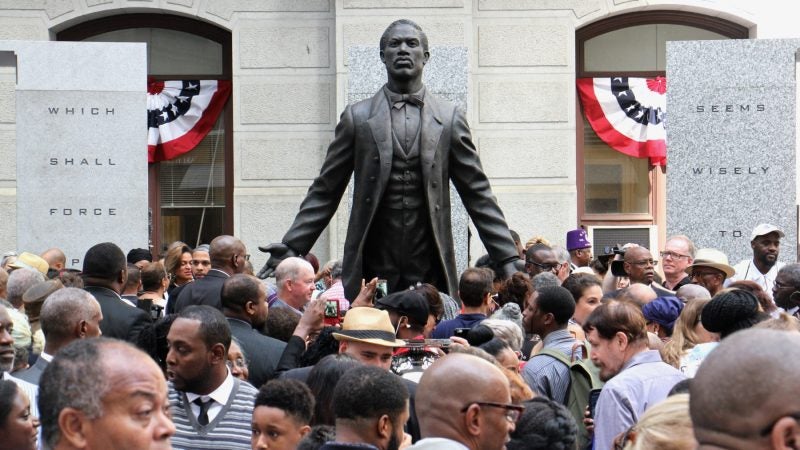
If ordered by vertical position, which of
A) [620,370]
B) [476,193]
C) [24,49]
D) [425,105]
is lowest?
[620,370]

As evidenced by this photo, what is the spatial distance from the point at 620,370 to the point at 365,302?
1863 millimetres

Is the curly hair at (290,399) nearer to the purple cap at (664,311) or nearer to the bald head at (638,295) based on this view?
the purple cap at (664,311)

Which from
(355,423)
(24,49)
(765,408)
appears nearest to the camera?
(765,408)

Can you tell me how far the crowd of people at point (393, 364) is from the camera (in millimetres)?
3250

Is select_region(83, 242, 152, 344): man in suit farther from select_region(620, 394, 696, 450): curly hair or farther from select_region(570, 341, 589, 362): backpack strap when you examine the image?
select_region(620, 394, 696, 450): curly hair

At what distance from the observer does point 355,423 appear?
168 inches

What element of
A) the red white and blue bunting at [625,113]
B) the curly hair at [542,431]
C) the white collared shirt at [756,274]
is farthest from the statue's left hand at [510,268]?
the red white and blue bunting at [625,113]

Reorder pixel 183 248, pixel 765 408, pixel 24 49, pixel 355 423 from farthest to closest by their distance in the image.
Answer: pixel 24 49 < pixel 183 248 < pixel 355 423 < pixel 765 408

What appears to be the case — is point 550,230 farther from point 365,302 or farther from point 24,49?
point 365,302

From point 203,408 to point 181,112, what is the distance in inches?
506

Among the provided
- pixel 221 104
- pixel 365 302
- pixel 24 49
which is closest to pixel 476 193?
pixel 365 302

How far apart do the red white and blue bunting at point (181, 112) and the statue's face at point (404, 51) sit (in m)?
9.41

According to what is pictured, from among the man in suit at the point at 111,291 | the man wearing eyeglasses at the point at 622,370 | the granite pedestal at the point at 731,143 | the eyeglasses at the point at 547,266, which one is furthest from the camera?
the granite pedestal at the point at 731,143

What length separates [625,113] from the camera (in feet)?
57.3
